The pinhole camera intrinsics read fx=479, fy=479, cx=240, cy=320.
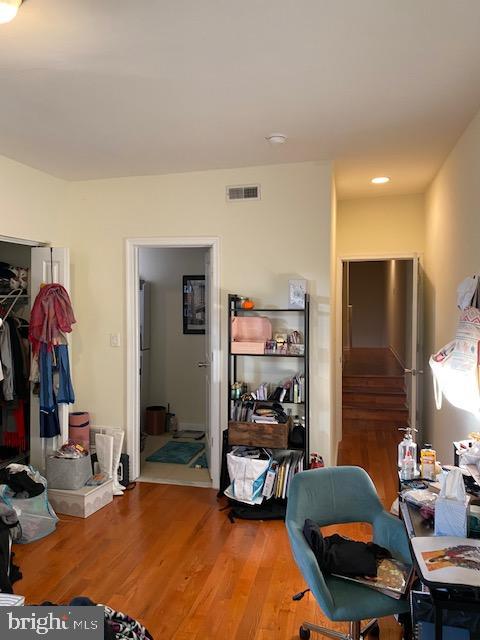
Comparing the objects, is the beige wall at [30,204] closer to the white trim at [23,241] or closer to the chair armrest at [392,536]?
the white trim at [23,241]

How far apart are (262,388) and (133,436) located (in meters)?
1.31

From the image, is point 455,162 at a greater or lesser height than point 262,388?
greater

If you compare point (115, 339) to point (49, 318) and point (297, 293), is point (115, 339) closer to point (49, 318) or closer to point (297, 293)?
point (49, 318)

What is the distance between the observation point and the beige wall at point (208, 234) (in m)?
3.76

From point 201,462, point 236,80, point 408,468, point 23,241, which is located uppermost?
point 236,80

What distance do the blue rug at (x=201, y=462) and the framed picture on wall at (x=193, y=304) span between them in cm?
152

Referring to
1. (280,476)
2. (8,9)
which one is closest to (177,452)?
(280,476)

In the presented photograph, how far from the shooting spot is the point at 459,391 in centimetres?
226

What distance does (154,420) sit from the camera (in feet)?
18.4

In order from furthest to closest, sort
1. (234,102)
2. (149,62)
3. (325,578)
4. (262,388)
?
(262,388), (234,102), (149,62), (325,578)

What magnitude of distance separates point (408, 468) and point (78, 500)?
2.42 metres

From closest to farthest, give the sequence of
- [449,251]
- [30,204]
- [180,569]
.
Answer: [180,569]
[449,251]
[30,204]

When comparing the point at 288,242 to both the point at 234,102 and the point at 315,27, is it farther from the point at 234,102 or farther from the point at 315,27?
the point at 315,27

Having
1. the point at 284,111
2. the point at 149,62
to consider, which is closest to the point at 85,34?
the point at 149,62
